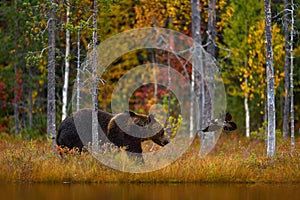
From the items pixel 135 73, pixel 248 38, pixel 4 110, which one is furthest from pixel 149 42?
pixel 4 110

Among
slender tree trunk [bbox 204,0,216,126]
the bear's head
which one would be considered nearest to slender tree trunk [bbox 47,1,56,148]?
the bear's head

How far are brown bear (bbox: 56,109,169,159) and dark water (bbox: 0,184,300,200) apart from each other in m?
2.19

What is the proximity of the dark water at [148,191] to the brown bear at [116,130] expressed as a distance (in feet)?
7.19

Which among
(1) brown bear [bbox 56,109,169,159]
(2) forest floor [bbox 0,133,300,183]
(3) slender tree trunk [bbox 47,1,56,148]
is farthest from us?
(3) slender tree trunk [bbox 47,1,56,148]

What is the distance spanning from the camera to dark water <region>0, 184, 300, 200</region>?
43.0 ft

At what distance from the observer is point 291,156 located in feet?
55.3

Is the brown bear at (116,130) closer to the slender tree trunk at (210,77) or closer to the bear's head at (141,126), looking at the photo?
the bear's head at (141,126)

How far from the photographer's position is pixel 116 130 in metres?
17.2

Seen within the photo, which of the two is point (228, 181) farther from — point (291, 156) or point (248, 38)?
point (248, 38)

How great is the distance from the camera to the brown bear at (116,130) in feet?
56.1

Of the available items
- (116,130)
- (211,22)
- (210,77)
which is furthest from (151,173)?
(211,22)

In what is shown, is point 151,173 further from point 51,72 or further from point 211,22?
point 211,22

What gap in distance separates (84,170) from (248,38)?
1118 centimetres

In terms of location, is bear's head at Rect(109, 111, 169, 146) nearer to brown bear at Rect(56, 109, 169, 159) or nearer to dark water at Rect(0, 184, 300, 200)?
brown bear at Rect(56, 109, 169, 159)
